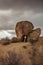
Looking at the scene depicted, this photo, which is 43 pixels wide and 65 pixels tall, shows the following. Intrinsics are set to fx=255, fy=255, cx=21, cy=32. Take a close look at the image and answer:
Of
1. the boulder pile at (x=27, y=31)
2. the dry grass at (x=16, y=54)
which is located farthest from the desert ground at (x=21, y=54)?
the boulder pile at (x=27, y=31)

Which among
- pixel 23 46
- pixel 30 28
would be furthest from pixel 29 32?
pixel 23 46

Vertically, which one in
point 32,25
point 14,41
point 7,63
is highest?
point 32,25

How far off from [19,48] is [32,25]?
24.8ft

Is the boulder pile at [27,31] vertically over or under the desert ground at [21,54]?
over

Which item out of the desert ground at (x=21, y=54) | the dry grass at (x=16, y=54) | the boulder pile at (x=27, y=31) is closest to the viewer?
the dry grass at (x=16, y=54)

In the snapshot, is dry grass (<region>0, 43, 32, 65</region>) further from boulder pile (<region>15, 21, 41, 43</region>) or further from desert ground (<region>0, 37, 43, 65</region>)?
boulder pile (<region>15, 21, 41, 43</region>)

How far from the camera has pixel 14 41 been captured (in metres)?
48.8

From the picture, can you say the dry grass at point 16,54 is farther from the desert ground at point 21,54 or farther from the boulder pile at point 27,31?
the boulder pile at point 27,31

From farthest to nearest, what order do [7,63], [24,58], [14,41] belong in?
[14,41] → [24,58] → [7,63]

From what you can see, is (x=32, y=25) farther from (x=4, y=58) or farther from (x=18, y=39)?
(x=4, y=58)

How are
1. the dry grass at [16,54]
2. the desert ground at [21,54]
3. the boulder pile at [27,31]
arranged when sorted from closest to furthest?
the dry grass at [16,54] < the desert ground at [21,54] < the boulder pile at [27,31]

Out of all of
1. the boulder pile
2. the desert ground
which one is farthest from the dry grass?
the boulder pile

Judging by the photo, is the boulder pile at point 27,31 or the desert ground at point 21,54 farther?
the boulder pile at point 27,31

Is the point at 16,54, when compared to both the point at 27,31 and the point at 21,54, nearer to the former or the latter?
the point at 21,54
